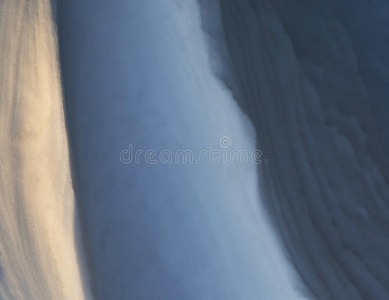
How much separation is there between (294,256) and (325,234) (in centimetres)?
2

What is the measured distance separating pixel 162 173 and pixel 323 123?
0.28 feet

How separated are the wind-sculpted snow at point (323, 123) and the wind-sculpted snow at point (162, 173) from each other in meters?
0.02

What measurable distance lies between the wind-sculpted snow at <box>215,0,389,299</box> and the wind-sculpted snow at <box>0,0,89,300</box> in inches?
3.9

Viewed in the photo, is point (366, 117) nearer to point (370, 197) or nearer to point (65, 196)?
point (370, 197)

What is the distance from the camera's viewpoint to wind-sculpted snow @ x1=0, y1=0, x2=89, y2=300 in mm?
247

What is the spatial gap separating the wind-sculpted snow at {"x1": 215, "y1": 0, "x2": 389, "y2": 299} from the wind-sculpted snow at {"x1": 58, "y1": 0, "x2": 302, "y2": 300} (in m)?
0.02

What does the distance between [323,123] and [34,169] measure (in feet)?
0.49

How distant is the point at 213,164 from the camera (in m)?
0.25

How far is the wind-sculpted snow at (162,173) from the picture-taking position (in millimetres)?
241

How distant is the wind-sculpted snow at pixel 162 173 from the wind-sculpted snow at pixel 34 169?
0.03 feet

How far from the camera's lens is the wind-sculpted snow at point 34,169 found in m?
0.25

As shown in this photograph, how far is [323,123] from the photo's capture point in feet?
0.82

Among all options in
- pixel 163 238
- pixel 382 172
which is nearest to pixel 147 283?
pixel 163 238

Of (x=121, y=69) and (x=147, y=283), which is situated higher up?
(x=121, y=69)
